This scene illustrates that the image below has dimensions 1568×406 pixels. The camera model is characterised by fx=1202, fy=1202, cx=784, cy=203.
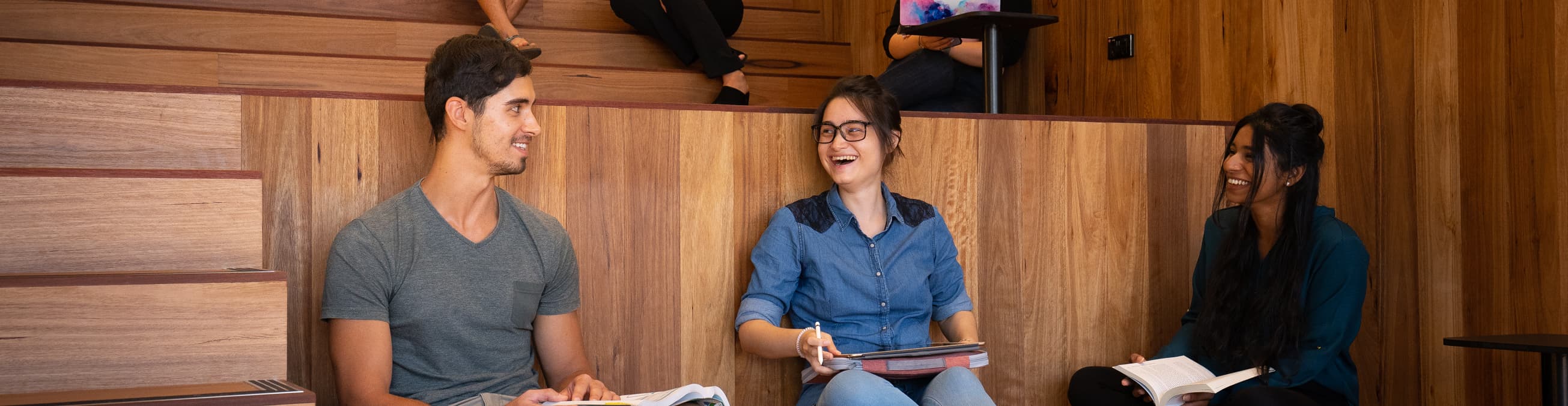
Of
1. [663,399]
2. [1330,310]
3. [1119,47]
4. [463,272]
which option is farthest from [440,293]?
[1119,47]

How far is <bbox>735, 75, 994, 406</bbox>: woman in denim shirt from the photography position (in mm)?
2135

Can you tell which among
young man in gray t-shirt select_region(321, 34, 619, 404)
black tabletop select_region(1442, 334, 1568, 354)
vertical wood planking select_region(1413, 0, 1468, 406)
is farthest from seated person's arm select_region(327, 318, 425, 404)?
vertical wood planking select_region(1413, 0, 1468, 406)

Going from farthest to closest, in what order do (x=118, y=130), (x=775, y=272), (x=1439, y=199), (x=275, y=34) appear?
1. (x=275, y=34)
2. (x=1439, y=199)
3. (x=775, y=272)
4. (x=118, y=130)

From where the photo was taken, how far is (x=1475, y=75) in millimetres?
2414

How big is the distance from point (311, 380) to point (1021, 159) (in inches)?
56.6

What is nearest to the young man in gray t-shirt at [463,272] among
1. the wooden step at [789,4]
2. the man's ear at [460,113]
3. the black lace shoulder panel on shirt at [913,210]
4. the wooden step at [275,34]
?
the man's ear at [460,113]

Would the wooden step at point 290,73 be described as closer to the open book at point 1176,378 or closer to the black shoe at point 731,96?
the black shoe at point 731,96

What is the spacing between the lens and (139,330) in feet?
4.59

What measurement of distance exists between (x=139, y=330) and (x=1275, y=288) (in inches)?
73.2

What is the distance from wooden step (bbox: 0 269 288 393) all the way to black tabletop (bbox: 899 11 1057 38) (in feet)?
5.43

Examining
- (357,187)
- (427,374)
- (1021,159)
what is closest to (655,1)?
(1021,159)

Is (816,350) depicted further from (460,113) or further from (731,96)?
(731,96)

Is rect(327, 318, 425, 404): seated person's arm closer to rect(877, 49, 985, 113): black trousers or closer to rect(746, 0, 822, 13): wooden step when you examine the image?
rect(877, 49, 985, 113): black trousers

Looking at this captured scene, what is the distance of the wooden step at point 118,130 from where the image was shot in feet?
5.63
